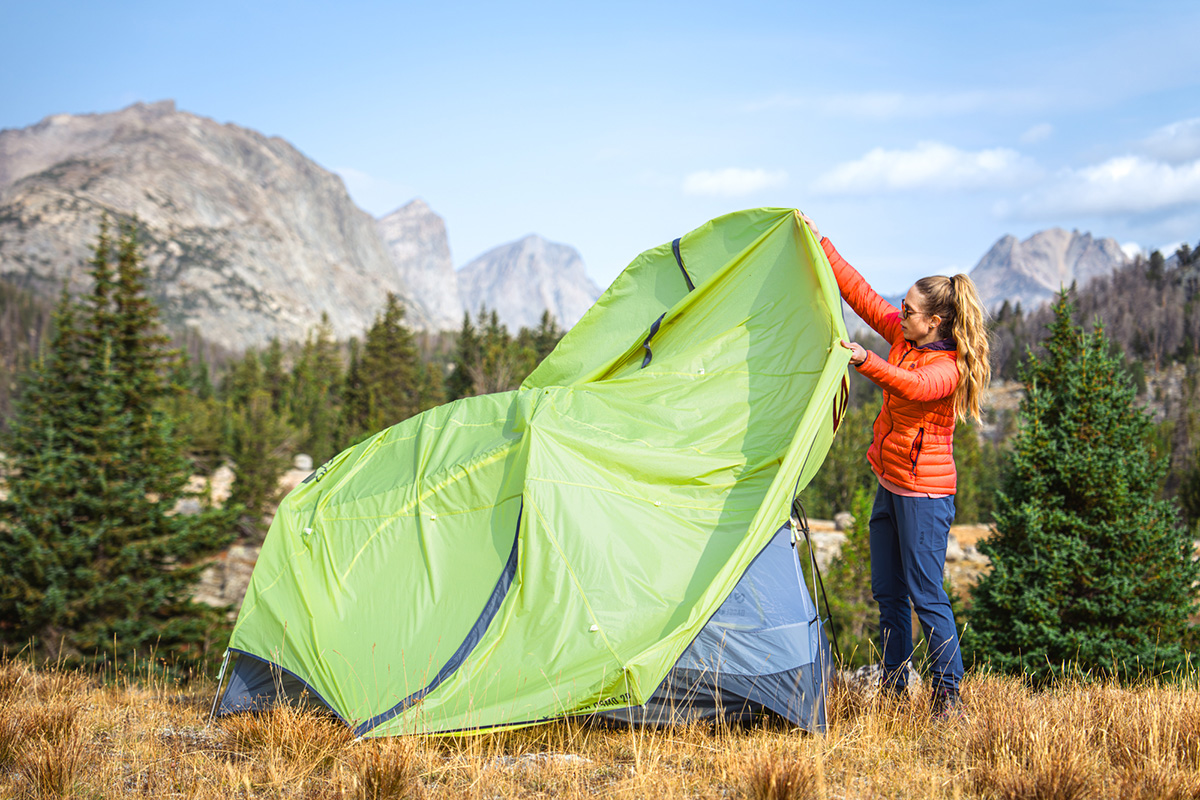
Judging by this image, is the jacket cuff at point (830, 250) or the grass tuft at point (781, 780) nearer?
the grass tuft at point (781, 780)

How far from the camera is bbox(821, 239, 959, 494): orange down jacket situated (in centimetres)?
381

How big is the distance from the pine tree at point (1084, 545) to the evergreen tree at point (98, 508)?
17.4 meters

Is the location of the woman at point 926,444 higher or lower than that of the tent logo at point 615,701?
higher

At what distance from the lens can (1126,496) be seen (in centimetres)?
1083

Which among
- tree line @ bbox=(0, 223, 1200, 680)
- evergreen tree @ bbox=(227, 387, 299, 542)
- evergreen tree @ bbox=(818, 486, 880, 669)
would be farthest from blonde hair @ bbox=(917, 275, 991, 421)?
evergreen tree @ bbox=(227, 387, 299, 542)

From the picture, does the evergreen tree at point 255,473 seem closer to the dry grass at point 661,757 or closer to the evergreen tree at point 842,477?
the evergreen tree at point 842,477

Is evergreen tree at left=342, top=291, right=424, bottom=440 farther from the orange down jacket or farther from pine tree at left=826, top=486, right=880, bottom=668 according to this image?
the orange down jacket

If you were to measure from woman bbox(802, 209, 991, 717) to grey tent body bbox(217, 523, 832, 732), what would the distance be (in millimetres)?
559

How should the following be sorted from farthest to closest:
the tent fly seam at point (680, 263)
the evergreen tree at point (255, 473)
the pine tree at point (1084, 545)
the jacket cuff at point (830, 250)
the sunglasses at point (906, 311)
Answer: the evergreen tree at point (255, 473)
the pine tree at point (1084, 545)
the tent fly seam at point (680, 263)
the jacket cuff at point (830, 250)
the sunglasses at point (906, 311)

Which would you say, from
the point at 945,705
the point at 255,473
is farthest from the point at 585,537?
the point at 255,473

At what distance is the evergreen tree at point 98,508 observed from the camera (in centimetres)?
1772

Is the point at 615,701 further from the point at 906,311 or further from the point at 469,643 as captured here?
the point at 906,311

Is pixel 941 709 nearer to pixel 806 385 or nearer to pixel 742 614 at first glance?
pixel 742 614

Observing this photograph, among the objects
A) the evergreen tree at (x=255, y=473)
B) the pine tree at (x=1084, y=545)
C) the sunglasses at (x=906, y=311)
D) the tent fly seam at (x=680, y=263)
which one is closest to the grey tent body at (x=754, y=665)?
the sunglasses at (x=906, y=311)
